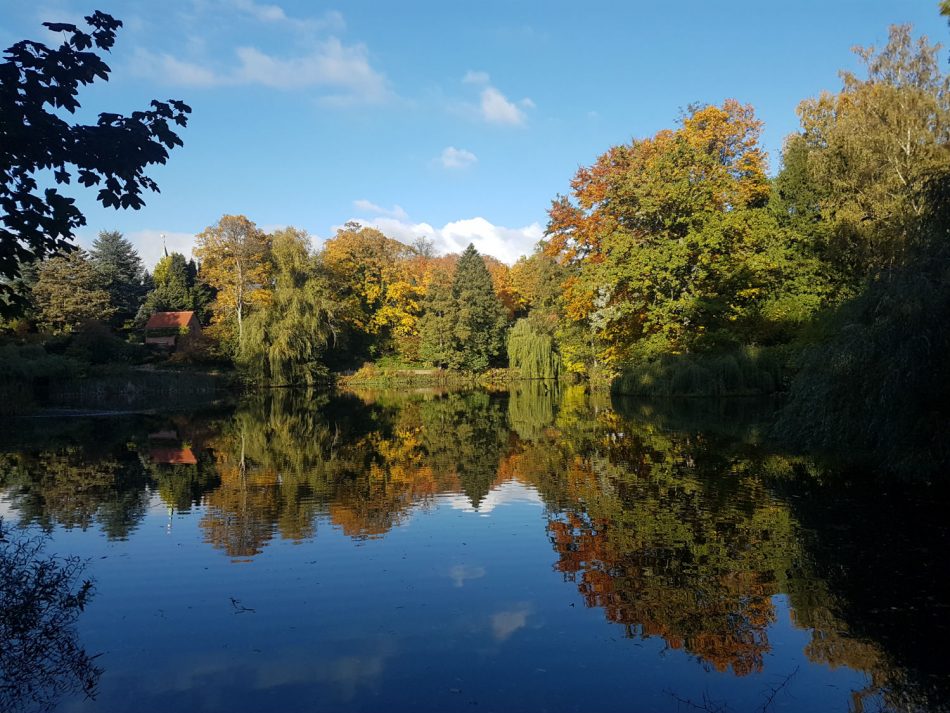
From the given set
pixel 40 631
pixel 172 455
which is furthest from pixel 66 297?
pixel 40 631

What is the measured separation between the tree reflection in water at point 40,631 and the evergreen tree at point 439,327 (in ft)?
148

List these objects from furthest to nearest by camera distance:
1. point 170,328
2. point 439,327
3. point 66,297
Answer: point 170,328
point 439,327
point 66,297

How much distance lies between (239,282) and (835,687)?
48.2 m

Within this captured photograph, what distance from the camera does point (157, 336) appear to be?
5306cm

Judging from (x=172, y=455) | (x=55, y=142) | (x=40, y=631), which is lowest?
(x=172, y=455)

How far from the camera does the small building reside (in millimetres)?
51469

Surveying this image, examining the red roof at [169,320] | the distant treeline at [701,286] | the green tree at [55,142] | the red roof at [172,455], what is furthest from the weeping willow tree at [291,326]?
the green tree at [55,142]

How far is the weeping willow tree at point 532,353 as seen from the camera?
1882 inches

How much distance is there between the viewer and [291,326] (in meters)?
43.5

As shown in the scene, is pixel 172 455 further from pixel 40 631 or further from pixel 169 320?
pixel 169 320

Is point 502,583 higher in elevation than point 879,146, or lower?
lower

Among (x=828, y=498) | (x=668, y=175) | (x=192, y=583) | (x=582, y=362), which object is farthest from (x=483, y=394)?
(x=192, y=583)

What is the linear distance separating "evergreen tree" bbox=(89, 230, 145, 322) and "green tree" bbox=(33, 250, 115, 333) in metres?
12.1

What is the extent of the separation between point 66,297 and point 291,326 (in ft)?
47.8
